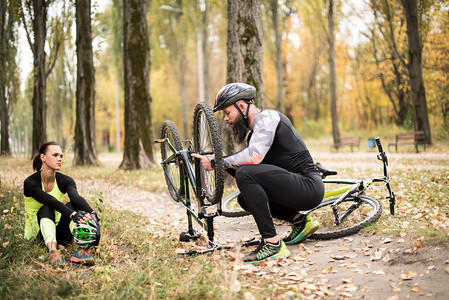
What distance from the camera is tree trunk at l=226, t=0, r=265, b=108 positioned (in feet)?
24.3

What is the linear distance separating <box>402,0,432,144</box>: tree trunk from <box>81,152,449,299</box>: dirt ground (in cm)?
1434

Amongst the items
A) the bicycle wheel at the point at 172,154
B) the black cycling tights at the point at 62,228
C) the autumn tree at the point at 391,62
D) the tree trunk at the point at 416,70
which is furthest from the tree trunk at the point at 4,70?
the autumn tree at the point at 391,62

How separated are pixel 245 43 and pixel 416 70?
482 inches

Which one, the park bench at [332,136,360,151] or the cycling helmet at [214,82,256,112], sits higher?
the cycling helmet at [214,82,256,112]

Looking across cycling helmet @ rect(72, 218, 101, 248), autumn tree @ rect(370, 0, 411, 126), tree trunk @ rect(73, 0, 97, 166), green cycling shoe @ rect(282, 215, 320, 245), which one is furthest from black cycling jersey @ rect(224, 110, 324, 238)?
autumn tree @ rect(370, 0, 411, 126)

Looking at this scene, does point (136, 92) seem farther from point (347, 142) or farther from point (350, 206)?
point (347, 142)

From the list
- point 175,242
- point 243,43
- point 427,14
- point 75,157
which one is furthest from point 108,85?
point 175,242

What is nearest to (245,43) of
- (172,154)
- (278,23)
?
(172,154)

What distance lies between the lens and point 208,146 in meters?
4.32

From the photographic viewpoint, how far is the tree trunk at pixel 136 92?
1269 centimetres

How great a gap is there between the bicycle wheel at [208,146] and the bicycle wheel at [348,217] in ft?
4.00

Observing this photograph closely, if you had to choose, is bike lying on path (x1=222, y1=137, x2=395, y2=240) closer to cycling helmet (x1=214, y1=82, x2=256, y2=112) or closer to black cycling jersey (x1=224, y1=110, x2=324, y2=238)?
black cycling jersey (x1=224, y1=110, x2=324, y2=238)

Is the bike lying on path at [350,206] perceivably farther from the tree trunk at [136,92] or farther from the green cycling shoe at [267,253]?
the tree trunk at [136,92]

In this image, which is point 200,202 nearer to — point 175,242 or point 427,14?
point 175,242
